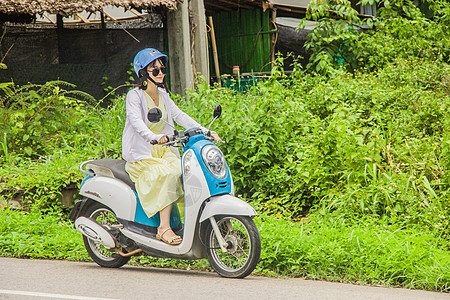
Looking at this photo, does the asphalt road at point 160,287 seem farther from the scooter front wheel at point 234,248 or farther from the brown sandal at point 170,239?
the brown sandal at point 170,239

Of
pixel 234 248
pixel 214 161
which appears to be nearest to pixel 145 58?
pixel 214 161

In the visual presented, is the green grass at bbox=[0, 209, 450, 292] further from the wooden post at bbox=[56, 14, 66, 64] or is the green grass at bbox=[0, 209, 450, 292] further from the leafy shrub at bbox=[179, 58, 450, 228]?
the wooden post at bbox=[56, 14, 66, 64]

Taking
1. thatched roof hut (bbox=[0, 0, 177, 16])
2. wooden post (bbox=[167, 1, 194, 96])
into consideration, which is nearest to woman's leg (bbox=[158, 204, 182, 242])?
thatched roof hut (bbox=[0, 0, 177, 16])

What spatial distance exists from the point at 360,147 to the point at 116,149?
337 centimetres

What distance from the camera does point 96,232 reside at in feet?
16.9

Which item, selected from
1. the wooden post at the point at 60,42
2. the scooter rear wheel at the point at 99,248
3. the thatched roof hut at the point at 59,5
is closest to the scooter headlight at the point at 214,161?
the scooter rear wheel at the point at 99,248

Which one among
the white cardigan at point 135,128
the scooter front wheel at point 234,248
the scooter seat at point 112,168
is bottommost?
the scooter front wheel at point 234,248

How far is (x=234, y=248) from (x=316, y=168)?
2425mm

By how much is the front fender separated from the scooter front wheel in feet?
0.27

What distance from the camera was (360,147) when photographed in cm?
668

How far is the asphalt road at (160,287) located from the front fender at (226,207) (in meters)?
0.56

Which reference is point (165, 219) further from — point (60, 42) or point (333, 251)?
point (60, 42)

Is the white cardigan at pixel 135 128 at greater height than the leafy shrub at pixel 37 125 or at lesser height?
greater

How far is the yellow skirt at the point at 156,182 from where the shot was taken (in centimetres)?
486
